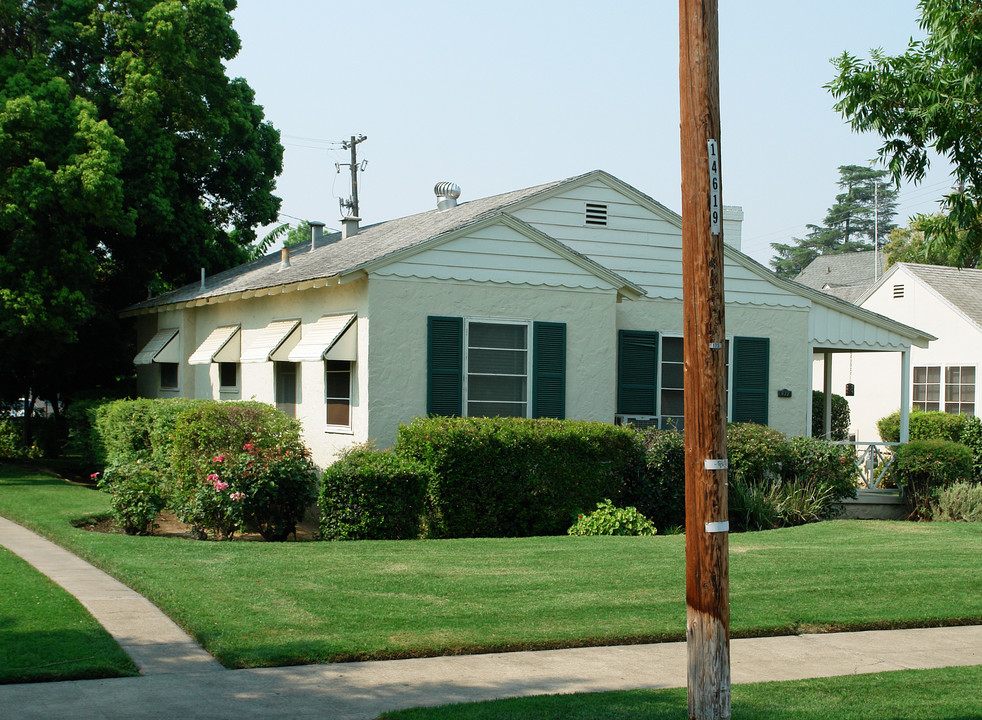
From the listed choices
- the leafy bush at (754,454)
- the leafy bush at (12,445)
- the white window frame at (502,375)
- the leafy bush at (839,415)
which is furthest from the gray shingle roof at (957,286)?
the leafy bush at (12,445)

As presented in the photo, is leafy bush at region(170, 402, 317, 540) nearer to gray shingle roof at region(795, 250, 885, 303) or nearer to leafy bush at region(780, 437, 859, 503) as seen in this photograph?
leafy bush at region(780, 437, 859, 503)

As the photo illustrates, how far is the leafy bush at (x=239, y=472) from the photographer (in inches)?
465

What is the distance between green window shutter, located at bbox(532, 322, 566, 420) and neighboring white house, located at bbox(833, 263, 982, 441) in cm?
1405

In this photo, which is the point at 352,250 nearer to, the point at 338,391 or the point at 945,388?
the point at 338,391

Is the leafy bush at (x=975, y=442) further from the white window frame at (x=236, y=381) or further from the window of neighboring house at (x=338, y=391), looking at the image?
the white window frame at (x=236, y=381)

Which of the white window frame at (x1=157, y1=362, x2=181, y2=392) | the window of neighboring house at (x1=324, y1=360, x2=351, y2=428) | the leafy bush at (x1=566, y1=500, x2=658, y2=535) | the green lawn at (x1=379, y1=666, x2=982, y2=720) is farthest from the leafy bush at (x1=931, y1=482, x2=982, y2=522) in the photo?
the white window frame at (x1=157, y1=362, x2=181, y2=392)

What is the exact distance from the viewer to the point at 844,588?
9.57 meters

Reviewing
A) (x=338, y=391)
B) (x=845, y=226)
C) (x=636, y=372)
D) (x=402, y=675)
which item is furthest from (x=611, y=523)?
(x=845, y=226)

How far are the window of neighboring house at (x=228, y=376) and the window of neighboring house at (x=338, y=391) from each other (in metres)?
4.16

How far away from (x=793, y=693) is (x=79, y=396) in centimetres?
1927

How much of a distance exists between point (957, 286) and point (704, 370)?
82.3 feet

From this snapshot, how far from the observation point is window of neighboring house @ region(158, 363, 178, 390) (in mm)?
20953

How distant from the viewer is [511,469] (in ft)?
41.8

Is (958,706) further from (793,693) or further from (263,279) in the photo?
(263,279)
